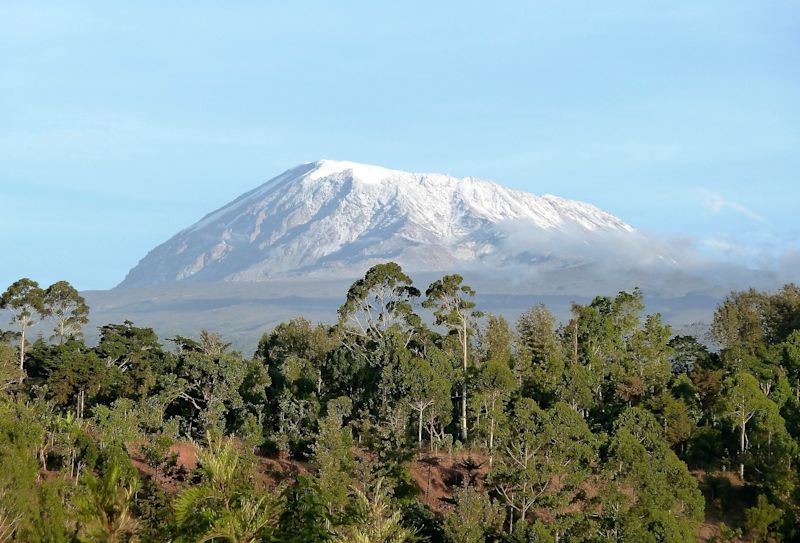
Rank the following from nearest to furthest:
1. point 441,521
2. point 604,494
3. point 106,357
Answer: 1. point 441,521
2. point 604,494
3. point 106,357

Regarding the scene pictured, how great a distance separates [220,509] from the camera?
21.9 metres

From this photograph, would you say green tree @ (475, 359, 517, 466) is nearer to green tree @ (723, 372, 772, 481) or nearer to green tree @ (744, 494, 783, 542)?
green tree @ (723, 372, 772, 481)

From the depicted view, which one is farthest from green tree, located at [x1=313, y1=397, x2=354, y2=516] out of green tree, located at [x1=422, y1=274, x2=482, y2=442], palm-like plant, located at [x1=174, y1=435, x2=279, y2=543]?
palm-like plant, located at [x1=174, y1=435, x2=279, y2=543]

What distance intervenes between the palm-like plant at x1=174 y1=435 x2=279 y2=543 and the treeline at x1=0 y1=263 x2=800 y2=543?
971 centimetres

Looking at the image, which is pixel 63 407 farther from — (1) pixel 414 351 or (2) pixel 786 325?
(2) pixel 786 325

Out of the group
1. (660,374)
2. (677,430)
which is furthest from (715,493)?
(660,374)

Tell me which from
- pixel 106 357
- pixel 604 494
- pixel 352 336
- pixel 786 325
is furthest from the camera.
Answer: pixel 786 325

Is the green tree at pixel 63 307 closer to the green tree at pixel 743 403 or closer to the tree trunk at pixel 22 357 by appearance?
the tree trunk at pixel 22 357

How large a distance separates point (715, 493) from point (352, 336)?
1128 inches

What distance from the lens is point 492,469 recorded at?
179 ft

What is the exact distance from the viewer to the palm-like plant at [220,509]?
21055 mm

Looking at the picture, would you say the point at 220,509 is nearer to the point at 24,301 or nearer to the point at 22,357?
the point at 22,357

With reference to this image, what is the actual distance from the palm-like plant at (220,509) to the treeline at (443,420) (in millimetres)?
9708

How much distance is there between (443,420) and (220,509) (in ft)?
145
